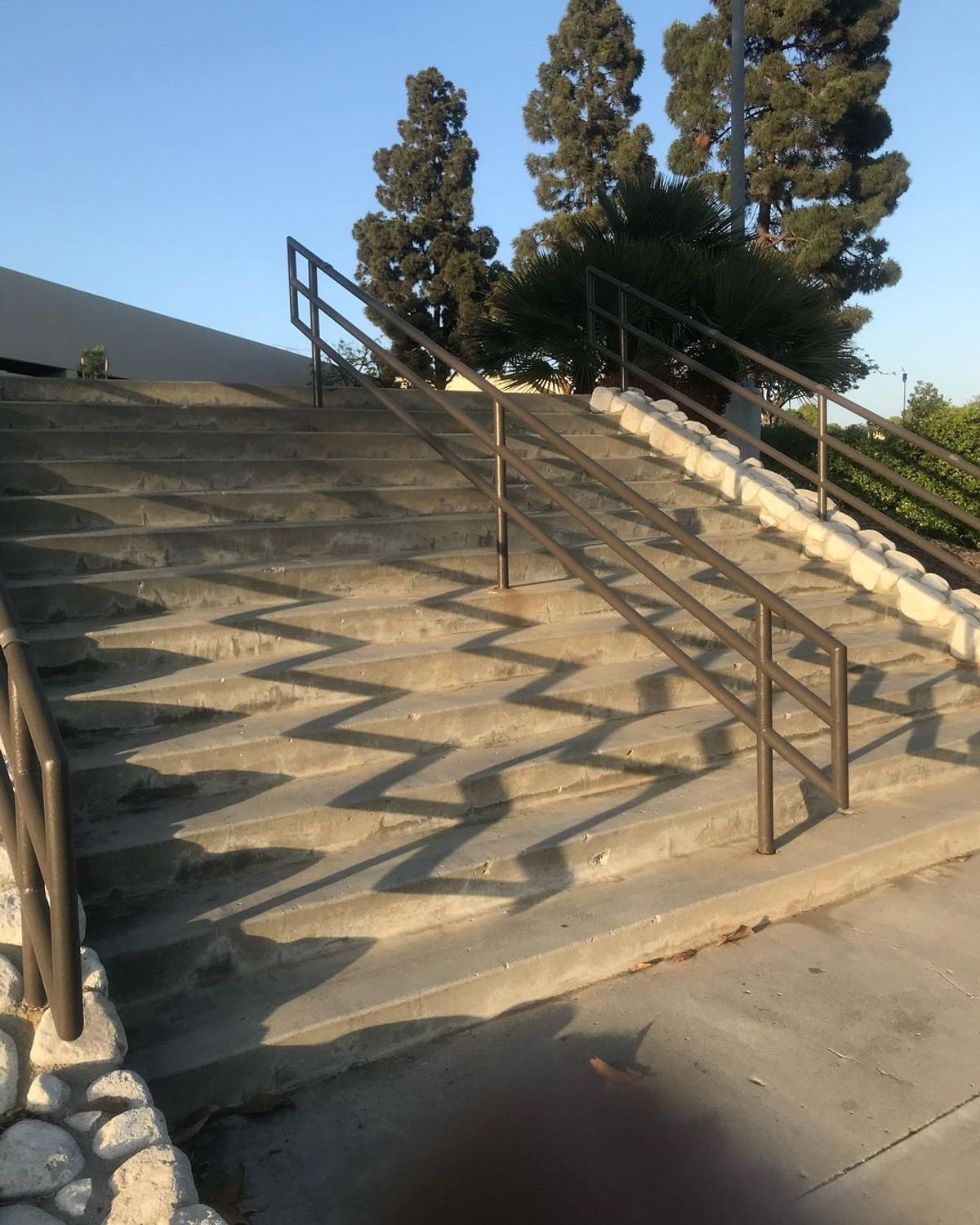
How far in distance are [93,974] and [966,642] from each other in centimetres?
445

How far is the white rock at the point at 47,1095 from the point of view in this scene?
1907mm

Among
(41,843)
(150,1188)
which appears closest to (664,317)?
(41,843)

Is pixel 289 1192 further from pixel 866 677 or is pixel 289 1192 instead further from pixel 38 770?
pixel 866 677

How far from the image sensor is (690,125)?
23.1 m

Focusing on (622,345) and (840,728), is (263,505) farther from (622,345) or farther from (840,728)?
(622,345)

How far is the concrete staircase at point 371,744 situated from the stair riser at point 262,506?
14mm

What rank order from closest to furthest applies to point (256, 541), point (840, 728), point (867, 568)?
point (840, 728), point (256, 541), point (867, 568)

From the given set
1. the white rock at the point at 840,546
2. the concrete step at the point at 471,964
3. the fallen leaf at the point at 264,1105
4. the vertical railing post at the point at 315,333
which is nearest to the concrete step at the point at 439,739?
the concrete step at the point at 471,964

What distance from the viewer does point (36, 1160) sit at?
1.79m

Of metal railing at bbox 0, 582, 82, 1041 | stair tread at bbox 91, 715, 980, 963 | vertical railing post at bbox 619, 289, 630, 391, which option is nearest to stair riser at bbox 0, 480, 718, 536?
vertical railing post at bbox 619, 289, 630, 391

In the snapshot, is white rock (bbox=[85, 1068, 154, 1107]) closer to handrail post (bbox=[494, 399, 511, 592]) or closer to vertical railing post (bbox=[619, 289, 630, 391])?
handrail post (bbox=[494, 399, 511, 592])

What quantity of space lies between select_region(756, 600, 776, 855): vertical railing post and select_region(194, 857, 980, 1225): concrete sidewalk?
522 mm

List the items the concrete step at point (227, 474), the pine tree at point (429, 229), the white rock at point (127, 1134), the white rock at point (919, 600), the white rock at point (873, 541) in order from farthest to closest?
the pine tree at point (429, 229) → the white rock at point (873, 541) → the white rock at point (919, 600) → the concrete step at point (227, 474) → the white rock at point (127, 1134)

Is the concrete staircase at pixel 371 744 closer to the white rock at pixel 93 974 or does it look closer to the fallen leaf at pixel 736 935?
the fallen leaf at pixel 736 935
